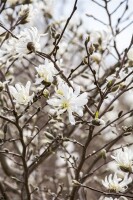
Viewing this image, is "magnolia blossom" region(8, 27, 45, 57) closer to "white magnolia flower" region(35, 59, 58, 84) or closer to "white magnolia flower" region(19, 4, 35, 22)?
"white magnolia flower" region(35, 59, 58, 84)

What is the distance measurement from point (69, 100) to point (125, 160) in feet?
1.35

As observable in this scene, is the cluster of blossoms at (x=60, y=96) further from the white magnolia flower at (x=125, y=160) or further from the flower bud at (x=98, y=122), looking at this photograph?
the white magnolia flower at (x=125, y=160)

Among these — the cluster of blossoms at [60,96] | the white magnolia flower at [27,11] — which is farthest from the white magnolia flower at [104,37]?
the cluster of blossoms at [60,96]

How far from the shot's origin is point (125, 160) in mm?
1667

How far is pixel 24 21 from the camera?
7.27 ft

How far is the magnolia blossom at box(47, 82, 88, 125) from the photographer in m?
1.54

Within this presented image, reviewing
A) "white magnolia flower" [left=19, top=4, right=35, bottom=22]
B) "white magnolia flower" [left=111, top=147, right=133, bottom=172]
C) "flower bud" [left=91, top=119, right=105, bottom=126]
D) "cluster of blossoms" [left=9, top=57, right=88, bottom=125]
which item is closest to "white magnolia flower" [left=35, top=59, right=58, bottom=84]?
"cluster of blossoms" [left=9, top=57, right=88, bottom=125]

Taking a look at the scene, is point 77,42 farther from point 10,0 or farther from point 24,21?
point 24,21

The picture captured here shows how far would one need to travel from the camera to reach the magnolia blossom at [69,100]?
1.54 meters

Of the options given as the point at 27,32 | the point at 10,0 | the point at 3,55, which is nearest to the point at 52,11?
the point at 10,0

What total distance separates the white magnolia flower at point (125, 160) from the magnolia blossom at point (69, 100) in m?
0.33

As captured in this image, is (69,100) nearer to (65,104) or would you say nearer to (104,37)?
(65,104)

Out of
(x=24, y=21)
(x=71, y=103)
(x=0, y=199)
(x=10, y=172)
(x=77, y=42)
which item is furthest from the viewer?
(x=77, y=42)

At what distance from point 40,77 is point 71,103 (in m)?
0.21
